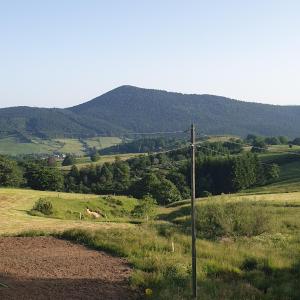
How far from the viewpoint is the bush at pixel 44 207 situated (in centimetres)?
5696

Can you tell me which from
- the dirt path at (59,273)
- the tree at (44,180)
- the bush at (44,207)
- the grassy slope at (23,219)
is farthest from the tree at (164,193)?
the dirt path at (59,273)

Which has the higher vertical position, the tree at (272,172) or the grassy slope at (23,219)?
the grassy slope at (23,219)

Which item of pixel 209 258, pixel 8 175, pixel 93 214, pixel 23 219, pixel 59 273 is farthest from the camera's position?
pixel 8 175

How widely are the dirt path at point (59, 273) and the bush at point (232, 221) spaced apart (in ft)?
39.1

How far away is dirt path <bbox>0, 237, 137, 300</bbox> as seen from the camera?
19.4 metres

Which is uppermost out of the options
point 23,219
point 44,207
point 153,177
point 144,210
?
point 23,219

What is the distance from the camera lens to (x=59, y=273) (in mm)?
22672

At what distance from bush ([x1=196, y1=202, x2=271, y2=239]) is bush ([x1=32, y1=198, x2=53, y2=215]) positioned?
2414 cm

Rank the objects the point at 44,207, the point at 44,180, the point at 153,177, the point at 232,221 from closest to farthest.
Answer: the point at 232,221 → the point at 44,207 → the point at 44,180 → the point at 153,177

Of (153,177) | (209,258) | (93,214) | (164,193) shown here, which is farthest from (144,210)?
(153,177)

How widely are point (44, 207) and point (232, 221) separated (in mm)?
27645

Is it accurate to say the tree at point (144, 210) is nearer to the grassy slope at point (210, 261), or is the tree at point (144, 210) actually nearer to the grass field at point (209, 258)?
the grass field at point (209, 258)

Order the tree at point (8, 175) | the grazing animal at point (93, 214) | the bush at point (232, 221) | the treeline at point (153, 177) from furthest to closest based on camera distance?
1. the tree at point (8, 175)
2. the treeline at point (153, 177)
3. the grazing animal at point (93, 214)
4. the bush at point (232, 221)

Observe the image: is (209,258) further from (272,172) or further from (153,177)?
(272,172)
